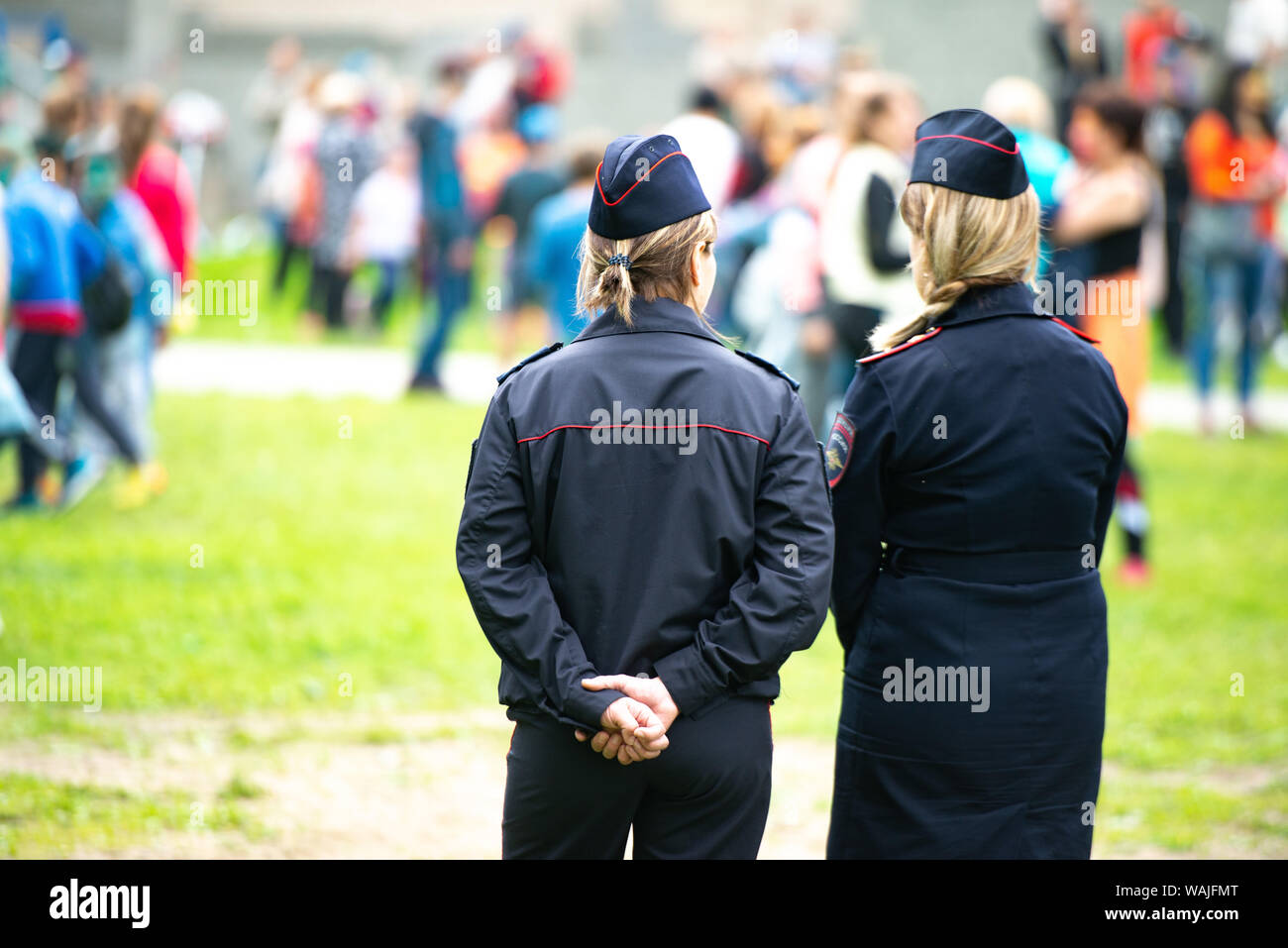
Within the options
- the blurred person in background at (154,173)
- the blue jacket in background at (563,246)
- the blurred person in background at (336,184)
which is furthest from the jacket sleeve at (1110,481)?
the blurred person in background at (336,184)

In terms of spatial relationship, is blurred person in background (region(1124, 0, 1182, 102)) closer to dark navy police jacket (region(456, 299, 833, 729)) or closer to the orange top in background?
the orange top in background

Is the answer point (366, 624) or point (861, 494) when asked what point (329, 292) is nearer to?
point (366, 624)

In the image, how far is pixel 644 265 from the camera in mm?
2789

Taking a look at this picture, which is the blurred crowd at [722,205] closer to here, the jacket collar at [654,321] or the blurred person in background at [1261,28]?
the blurred person in background at [1261,28]

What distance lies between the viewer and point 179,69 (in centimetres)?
2212

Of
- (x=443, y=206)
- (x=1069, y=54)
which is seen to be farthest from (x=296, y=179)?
(x=1069, y=54)

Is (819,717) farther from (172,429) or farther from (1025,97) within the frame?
(172,429)

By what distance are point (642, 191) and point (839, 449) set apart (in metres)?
0.80

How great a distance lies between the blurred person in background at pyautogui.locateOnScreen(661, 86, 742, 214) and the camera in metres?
8.72

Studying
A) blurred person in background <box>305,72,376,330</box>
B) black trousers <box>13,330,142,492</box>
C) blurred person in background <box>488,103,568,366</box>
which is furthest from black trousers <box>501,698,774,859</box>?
blurred person in background <box>305,72,376,330</box>

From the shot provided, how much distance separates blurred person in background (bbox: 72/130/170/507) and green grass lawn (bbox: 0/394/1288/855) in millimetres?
344
